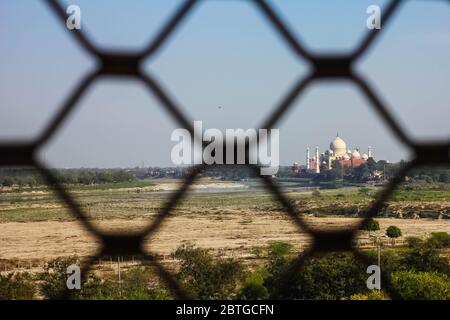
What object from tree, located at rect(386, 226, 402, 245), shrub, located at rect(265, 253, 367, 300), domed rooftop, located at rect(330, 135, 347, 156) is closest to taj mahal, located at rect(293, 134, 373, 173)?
domed rooftop, located at rect(330, 135, 347, 156)

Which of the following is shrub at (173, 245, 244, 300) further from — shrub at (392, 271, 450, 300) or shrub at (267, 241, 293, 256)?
shrub at (392, 271, 450, 300)

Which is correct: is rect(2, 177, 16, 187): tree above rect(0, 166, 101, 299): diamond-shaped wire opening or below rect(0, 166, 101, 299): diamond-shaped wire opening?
above

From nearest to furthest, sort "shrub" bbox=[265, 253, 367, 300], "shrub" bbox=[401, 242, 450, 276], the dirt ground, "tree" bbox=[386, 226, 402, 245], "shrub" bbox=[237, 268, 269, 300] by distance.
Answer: "shrub" bbox=[237, 268, 269, 300], "shrub" bbox=[265, 253, 367, 300], "shrub" bbox=[401, 242, 450, 276], "tree" bbox=[386, 226, 402, 245], the dirt ground

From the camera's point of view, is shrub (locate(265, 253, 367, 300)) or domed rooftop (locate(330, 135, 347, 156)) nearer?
domed rooftop (locate(330, 135, 347, 156))

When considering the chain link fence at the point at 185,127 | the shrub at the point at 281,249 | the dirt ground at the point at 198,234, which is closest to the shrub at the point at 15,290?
the dirt ground at the point at 198,234

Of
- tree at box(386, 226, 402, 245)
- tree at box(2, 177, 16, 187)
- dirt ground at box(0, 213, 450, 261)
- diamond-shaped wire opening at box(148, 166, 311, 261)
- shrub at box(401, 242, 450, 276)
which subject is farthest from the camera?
dirt ground at box(0, 213, 450, 261)

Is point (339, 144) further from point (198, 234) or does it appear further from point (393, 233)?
point (198, 234)
